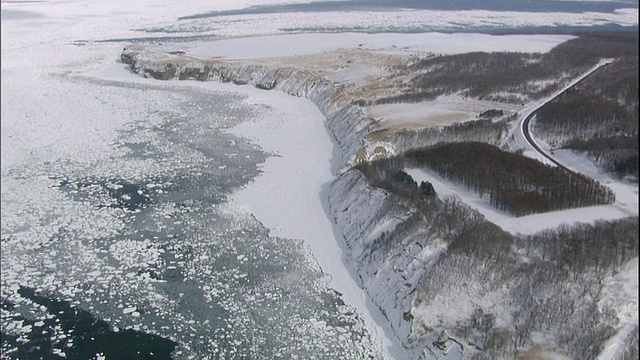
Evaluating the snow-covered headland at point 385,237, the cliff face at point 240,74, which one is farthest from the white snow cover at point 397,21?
the snow-covered headland at point 385,237

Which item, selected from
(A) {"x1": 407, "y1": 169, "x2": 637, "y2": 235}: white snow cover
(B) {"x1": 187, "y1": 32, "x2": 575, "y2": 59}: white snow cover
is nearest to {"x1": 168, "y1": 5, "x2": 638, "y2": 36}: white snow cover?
(B) {"x1": 187, "y1": 32, "x2": 575, "y2": 59}: white snow cover

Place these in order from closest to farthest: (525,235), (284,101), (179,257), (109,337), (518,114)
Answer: (109,337) → (525,235) → (179,257) → (518,114) → (284,101)

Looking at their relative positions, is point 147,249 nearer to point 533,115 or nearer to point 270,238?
point 270,238

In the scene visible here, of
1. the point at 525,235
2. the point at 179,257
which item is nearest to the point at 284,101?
the point at 179,257

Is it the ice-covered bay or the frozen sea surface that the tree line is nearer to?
the ice-covered bay

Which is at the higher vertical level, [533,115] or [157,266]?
[533,115]

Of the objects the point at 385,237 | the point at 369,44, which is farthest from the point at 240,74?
the point at 385,237

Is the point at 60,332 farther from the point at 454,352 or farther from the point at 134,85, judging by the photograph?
the point at 134,85
